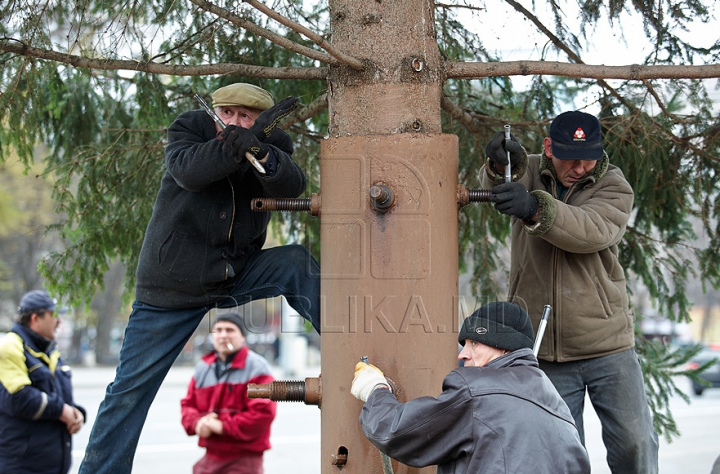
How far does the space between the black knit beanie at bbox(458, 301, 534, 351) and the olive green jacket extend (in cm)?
65

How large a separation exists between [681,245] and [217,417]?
10.5 feet

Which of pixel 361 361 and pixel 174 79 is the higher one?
pixel 174 79

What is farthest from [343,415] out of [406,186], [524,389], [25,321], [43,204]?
[43,204]

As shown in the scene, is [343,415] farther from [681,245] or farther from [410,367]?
[681,245]

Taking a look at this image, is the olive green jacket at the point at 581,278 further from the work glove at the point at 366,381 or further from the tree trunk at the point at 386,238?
the work glove at the point at 366,381

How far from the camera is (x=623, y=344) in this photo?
3549 millimetres

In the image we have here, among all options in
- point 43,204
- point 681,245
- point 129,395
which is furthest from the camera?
point 43,204

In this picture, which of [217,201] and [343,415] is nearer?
[343,415]

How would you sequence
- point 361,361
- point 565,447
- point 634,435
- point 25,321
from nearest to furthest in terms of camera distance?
point 565,447
point 361,361
point 634,435
point 25,321

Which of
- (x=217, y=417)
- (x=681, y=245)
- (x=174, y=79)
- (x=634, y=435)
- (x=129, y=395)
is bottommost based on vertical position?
(x=217, y=417)

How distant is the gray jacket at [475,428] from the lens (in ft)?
8.15

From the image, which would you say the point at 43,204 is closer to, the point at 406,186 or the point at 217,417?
the point at 217,417

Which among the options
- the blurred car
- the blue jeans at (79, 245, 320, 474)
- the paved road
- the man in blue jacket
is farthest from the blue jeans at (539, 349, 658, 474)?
the blurred car

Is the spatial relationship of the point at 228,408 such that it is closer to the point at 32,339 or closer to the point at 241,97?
the point at 32,339
